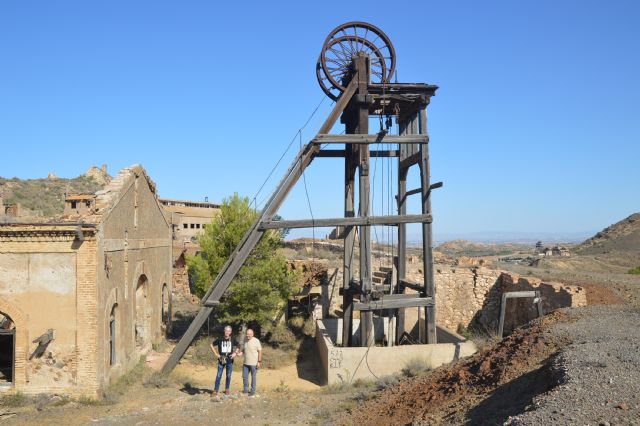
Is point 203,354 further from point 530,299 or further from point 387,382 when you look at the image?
point 530,299

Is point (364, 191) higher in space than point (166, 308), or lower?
higher

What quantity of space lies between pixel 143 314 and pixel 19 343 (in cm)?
500

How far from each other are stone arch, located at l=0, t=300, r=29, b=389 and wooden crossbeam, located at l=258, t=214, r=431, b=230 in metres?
5.77

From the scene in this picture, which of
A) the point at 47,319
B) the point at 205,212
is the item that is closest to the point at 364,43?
the point at 47,319

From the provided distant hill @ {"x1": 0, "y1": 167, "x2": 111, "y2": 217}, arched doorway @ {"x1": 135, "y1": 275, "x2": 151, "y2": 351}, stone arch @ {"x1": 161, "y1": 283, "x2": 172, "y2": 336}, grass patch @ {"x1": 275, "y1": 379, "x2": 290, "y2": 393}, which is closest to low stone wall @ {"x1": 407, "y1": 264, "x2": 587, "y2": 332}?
grass patch @ {"x1": 275, "y1": 379, "x2": 290, "y2": 393}

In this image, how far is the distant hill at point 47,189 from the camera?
1569 inches

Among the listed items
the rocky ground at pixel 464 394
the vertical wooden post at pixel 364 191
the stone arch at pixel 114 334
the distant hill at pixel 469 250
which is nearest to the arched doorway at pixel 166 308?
the rocky ground at pixel 464 394

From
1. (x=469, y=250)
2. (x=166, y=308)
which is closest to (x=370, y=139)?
(x=166, y=308)

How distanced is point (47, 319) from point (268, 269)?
7.56 metres

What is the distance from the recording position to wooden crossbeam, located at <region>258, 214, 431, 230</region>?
12.7 meters

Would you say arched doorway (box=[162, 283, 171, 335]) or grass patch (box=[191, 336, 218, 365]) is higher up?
arched doorway (box=[162, 283, 171, 335])

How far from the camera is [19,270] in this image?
36.9 feet

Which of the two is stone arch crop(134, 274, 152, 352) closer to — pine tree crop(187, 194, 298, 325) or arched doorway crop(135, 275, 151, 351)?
arched doorway crop(135, 275, 151, 351)

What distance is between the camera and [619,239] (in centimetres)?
4472
